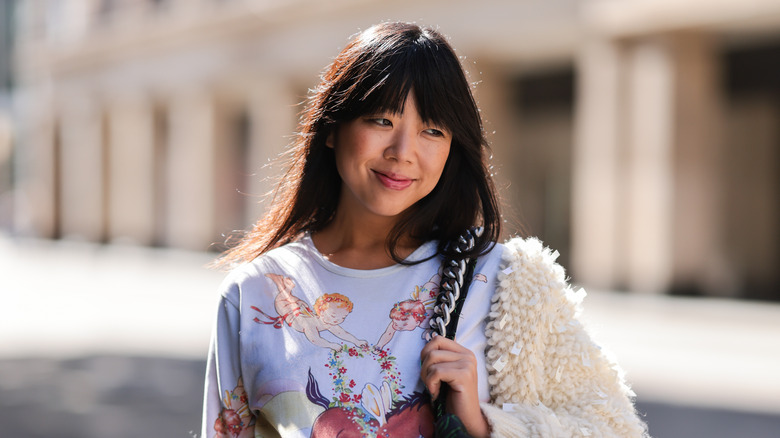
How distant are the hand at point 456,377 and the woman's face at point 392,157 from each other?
14.1 inches

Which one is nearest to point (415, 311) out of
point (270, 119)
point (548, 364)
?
point (548, 364)

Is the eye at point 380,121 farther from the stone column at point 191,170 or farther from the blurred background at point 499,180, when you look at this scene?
the stone column at point 191,170

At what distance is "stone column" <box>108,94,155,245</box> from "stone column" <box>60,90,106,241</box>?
60cm

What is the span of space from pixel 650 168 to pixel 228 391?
46.9ft

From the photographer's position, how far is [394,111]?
191 cm

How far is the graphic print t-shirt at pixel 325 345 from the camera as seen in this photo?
1.84m

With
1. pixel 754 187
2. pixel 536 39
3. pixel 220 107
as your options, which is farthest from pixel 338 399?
pixel 220 107

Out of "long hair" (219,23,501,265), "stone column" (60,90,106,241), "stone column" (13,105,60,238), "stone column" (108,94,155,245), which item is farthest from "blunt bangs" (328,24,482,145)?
"stone column" (13,105,60,238)

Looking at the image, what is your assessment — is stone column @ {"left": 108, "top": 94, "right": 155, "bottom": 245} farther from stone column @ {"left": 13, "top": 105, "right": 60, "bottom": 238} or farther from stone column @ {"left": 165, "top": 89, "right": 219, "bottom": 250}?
stone column @ {"left": 13, "top": 105, "right": 60, "bottom": 238}

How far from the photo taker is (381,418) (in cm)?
183

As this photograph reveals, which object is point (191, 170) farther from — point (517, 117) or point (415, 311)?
point (415, 311)

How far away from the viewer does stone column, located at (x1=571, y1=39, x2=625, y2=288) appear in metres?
15.9

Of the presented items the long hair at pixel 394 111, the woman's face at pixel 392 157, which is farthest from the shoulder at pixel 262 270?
the woman's face at pixel 392 157

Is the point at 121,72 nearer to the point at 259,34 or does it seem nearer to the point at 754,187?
the point at 259,34
